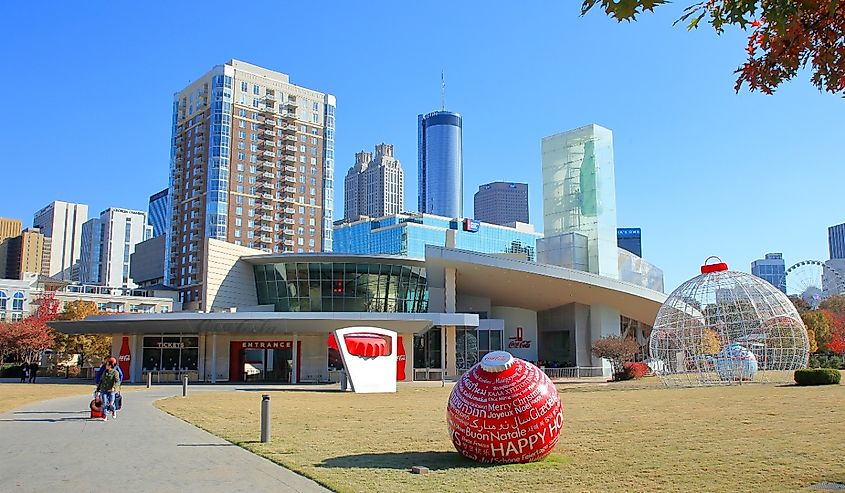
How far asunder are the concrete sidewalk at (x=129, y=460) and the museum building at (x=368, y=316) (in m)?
30.2

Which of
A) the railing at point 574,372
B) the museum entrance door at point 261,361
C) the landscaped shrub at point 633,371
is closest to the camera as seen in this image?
the landscaped shrub at point 633,371

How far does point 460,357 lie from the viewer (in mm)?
59438

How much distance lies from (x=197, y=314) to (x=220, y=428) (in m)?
31.6

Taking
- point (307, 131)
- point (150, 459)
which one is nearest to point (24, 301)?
point (307, 131)

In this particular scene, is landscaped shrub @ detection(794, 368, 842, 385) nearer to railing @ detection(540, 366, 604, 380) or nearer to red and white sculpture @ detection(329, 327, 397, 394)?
red and white sculpture @ detection(329, 327, 397, 394)

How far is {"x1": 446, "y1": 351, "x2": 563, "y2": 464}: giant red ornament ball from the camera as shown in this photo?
10.9 meters

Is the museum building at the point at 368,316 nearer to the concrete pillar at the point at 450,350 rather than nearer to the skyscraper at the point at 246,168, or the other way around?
the concrete pillar at the point at 450,350

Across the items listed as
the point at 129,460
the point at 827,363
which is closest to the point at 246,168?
the point at 827,363

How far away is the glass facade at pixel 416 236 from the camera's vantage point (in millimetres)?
141125

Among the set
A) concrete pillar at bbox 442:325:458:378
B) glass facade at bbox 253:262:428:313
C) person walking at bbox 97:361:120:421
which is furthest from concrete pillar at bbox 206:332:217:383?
person walking at bbox 97:361:120:421

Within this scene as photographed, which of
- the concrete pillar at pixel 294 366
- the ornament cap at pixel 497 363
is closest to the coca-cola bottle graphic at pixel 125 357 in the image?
the concrete pillar at pixel 294 366

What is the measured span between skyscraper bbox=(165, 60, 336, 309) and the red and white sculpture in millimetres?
75758

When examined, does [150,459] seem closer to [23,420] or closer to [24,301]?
[23,420]

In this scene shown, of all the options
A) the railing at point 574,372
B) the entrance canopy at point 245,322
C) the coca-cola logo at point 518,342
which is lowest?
the railing at point 574,372
